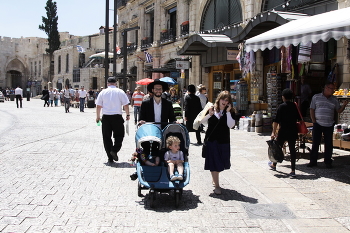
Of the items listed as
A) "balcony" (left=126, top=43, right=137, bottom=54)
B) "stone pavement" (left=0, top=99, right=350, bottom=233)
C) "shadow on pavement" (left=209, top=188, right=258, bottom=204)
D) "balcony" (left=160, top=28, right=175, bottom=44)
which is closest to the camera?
"stone pavement" (left=0, top=99, right=350, bottom=233)

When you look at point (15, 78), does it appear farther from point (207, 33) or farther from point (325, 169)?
point (325, 169)

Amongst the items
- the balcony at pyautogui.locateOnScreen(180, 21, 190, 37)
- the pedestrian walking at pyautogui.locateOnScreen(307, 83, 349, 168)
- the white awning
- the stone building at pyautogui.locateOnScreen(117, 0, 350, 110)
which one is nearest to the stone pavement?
the pedestrian walking at pyautogui.locateOnScreen(307, 83, 349, 168)

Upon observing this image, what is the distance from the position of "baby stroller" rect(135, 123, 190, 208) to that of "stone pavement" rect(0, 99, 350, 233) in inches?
8.9

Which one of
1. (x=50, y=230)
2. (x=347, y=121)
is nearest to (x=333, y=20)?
(x=347, y=121)

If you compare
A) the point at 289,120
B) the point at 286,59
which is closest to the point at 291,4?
the point at 286,59

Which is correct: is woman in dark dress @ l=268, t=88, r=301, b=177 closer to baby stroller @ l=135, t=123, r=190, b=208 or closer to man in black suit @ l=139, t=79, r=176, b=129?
man in black suit @ l=139, t=79, r=176, b=129

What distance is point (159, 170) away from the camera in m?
5.67

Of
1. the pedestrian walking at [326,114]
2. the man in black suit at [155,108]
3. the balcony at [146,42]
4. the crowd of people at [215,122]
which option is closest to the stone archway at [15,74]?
the balcony at [146,42]

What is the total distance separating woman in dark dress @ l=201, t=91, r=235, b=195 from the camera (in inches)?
240

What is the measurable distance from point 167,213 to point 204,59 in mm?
17205

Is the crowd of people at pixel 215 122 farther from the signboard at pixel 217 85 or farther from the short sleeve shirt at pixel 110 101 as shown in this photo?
the signboard at pixel 217 85

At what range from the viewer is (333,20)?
7426mm

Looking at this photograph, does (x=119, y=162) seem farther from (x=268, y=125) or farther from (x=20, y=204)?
(x=268, y=125)

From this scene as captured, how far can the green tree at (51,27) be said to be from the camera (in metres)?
65.2
